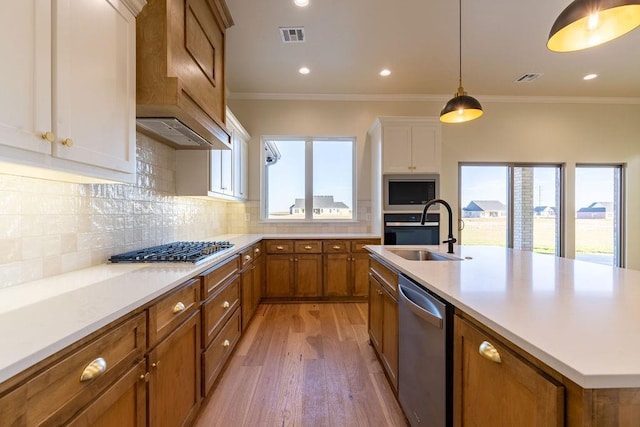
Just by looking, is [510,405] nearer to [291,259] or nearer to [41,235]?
[41,235]

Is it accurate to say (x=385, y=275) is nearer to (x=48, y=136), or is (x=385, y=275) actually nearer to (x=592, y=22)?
(x=592, y=22)

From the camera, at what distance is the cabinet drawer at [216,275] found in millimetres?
1737

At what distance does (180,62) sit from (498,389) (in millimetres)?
2087

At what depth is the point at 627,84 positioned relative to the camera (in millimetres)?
4281

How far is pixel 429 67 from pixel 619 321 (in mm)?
3638

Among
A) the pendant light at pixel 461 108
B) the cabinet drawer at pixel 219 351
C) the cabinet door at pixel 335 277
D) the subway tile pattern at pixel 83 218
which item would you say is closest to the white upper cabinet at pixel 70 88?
the subway tile pattern at pixel 83 218

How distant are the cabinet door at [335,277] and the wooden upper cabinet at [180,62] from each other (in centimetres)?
225

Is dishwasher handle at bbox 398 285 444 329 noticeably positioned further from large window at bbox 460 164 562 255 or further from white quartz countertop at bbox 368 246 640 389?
large window at bbox 460 164 562 255

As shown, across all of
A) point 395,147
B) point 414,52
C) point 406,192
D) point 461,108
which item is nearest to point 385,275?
point 461,108

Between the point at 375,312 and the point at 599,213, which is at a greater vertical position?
the point at 599,213

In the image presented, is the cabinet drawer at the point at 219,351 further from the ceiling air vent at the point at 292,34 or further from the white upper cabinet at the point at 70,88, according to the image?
the ceiling air vent at the point at 292,34

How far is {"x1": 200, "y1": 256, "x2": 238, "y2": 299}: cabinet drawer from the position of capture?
5.70 ft

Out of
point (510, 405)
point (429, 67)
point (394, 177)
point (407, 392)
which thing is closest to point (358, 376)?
point (407, 392)

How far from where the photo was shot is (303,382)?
2.13m
